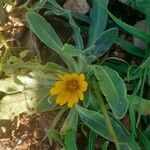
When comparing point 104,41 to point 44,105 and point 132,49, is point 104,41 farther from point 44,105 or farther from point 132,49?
point 44,105

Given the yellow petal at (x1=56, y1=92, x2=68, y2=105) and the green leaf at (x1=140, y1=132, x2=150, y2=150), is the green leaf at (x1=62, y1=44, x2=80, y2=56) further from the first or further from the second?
the green leaf at (x1=140, y1=132, x2=150, y2=150)

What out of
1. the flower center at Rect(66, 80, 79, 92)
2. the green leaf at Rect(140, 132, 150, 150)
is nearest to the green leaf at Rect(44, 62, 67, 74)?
the flower center at Rect(66, 80, 79, 92)

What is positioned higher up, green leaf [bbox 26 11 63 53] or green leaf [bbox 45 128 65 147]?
green leaf [bbox 26 11 63 53]

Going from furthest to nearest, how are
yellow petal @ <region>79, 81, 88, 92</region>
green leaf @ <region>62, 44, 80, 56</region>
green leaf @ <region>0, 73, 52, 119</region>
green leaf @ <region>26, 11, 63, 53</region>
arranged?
green leaf @ <region>0, 73, 52, 119</region> → green leaf @ <region>26, 11, 63, 53</region> → yellow petal @ <region>79, 81, 88, 92</region> → green leaf @ <region>62, 44, 80, 56</region>

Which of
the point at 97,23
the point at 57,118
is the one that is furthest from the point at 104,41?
the point at 57,118

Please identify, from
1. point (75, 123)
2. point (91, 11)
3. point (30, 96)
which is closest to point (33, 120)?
point (30, 96)

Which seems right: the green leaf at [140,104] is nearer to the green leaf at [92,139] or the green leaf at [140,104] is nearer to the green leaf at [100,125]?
the green leaf at [100,125]

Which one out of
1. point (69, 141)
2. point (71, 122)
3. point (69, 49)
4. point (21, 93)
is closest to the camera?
point (69, 49)
